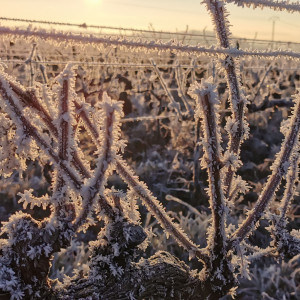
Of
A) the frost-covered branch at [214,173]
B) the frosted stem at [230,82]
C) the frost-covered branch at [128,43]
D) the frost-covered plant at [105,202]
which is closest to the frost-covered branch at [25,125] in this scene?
the frost-covered plant at [105,202]

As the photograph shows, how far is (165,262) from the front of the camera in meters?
1.22

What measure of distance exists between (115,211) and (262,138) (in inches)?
255

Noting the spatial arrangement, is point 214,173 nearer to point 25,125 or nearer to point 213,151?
point 213,151

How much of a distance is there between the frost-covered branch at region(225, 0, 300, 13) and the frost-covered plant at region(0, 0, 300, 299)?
0.01 meters

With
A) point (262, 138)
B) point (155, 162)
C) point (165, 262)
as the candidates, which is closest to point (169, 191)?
point (155, 162)

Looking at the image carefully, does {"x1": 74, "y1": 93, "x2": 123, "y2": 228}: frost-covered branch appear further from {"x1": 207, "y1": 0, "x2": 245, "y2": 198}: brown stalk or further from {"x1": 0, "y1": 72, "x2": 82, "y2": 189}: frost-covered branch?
{"x1": 207, "y1": 0, "x2": 245, "y2": 198}: brown stalk

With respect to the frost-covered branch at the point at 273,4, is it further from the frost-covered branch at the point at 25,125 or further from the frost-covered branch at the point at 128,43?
the frost-covered branch at the point at 25,125

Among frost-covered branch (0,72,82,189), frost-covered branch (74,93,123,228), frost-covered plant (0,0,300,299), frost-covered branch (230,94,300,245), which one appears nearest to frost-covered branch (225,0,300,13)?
frost-covered plant (0,0,300,299)

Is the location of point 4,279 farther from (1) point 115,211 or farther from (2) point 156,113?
(2) point 156,113

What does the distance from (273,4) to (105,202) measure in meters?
0.73

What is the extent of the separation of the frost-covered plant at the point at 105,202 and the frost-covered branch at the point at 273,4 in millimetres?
15

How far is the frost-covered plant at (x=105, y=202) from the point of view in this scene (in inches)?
38.6

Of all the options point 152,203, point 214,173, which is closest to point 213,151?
point 214,173

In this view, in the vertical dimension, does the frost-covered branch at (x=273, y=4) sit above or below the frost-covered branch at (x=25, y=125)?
above
